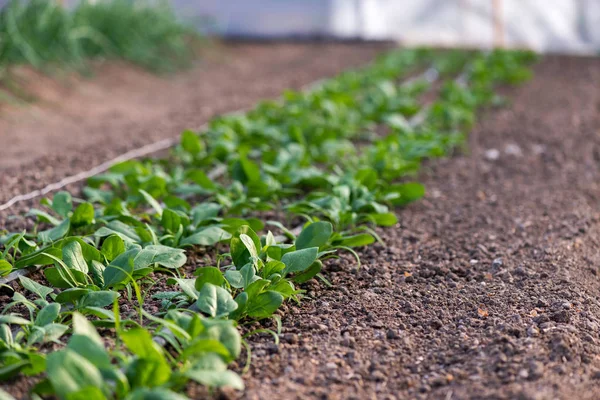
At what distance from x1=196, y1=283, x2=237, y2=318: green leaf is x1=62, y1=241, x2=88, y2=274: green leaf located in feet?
1.32

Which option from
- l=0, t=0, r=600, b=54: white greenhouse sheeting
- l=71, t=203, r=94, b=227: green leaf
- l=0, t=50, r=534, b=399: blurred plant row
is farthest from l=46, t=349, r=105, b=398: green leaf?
l=0, t=0, r=600, b=54: white greenhouse sheeting

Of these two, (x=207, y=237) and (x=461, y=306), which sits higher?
(x=207, y=237)

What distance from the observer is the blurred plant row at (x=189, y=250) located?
1.45 meters

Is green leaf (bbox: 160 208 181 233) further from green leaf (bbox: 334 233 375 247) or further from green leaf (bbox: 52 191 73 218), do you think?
green leaf (bbox: 334 233 375 247)

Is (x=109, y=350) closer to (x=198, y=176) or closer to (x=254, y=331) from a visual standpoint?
(x=254, y=331)

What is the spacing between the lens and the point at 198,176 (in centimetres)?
278

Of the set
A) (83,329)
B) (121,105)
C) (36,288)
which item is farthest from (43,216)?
(121,105)

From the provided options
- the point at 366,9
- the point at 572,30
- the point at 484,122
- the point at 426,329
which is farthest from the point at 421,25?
the point at 426,329

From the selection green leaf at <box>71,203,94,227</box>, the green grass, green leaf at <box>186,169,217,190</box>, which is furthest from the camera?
the green grass

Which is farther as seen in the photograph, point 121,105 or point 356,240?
point 121,105

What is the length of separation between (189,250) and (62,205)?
1.55 ft

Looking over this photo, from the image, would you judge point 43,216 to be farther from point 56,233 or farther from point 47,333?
point 47,333

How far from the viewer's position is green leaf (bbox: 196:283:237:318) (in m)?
1.69

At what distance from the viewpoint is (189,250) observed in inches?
91.4
